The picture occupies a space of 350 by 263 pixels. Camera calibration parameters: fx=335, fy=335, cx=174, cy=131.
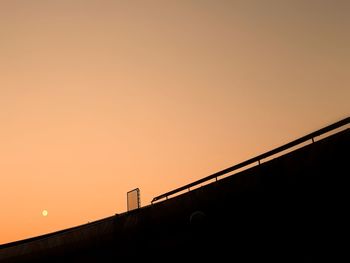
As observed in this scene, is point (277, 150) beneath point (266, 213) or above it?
above

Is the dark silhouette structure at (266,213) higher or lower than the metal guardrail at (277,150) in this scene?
lower

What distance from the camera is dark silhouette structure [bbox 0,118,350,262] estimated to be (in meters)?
8.11

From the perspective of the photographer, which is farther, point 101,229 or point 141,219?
point 101,229

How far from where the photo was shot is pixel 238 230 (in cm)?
1030

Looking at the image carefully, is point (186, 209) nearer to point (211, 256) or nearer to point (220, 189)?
point (220, 189)

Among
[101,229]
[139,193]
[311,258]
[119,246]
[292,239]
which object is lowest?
[311,258]

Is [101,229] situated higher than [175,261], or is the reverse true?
[101,229]

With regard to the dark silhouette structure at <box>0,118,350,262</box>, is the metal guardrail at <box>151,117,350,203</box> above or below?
above

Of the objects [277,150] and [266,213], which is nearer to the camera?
[277,150]

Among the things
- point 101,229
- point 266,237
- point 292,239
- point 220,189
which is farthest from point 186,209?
point 101,229

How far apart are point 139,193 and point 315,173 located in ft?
36.9

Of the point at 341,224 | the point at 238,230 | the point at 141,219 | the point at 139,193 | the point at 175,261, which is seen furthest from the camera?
the point at 139,193

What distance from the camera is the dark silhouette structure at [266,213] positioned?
26.6ft

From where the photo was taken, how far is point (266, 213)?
964 cm
